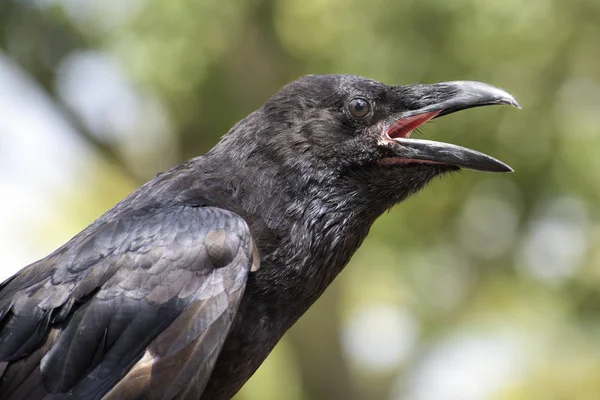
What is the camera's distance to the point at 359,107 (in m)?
3.25

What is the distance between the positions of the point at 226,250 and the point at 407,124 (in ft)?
3.14

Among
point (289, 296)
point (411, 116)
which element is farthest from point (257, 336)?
point (411, 116)

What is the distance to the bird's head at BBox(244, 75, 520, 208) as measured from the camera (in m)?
3.13

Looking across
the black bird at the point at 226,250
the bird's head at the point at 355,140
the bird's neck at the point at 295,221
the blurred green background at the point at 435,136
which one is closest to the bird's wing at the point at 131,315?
the black bird at the point at 226,250

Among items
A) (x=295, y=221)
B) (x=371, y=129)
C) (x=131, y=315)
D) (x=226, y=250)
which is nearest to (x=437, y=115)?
(x=371, y=129)

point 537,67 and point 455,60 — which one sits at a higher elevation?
point 455,60

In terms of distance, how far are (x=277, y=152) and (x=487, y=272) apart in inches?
338

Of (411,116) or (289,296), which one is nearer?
(289,296)

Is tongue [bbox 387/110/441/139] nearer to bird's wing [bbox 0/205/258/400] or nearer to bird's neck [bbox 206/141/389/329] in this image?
bird's neck [bbox 206/141/389/329]

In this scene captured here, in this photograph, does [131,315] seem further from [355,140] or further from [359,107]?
[359,107]

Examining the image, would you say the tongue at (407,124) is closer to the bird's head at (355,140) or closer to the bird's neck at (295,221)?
the bird's head at (355,140)

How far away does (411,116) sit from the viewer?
329 centimetres

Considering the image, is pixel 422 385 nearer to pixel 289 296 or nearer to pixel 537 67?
pixel 537 67

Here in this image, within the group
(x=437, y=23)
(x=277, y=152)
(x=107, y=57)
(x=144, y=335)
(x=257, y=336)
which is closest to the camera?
(x=144, y=335)
